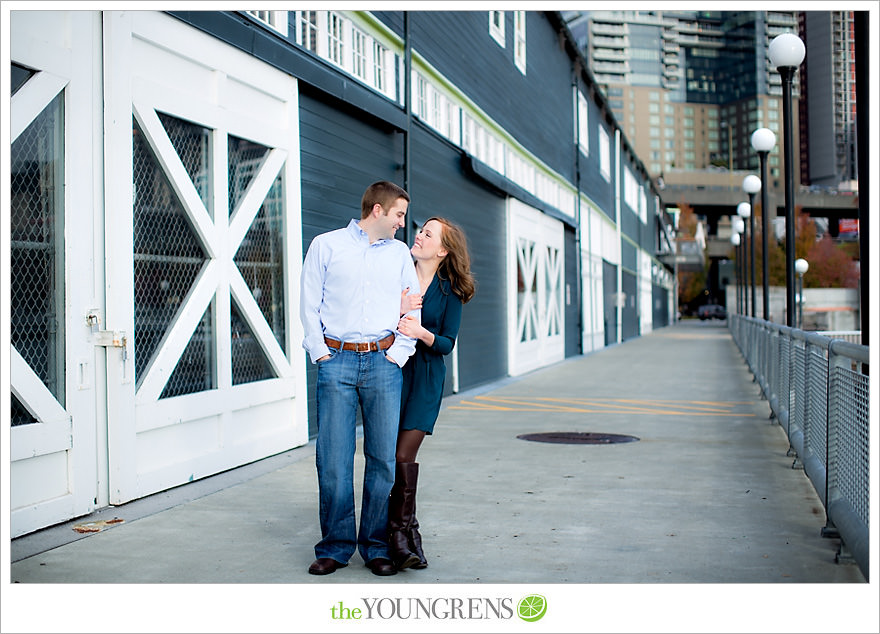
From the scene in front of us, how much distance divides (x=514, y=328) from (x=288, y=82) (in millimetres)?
10010

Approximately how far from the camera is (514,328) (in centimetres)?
1802

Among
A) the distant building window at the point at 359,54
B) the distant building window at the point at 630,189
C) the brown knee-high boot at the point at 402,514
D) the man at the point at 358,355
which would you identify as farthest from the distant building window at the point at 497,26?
the distant building window at the point at 630,189

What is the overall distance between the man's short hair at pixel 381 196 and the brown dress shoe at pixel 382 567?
1691 mm

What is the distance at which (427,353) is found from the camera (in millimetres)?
4809

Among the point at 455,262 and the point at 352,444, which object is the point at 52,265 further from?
the point at 455,262

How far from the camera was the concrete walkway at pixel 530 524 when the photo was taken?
462 centimetres

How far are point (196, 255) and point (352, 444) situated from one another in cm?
306

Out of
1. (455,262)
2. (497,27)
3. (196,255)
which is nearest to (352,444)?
(455,262)

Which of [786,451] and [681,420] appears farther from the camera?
[681,420]

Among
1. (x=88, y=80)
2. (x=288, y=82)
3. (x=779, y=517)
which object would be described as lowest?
(x=779, y=517)

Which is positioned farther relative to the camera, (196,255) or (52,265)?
(196,255)

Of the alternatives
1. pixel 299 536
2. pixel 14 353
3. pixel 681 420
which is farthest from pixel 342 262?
pixel 681 420

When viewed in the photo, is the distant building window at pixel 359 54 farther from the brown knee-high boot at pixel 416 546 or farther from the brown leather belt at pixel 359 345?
the brown knee-high boot at pixel 416 546

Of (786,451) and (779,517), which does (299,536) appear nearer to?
(779,517)
